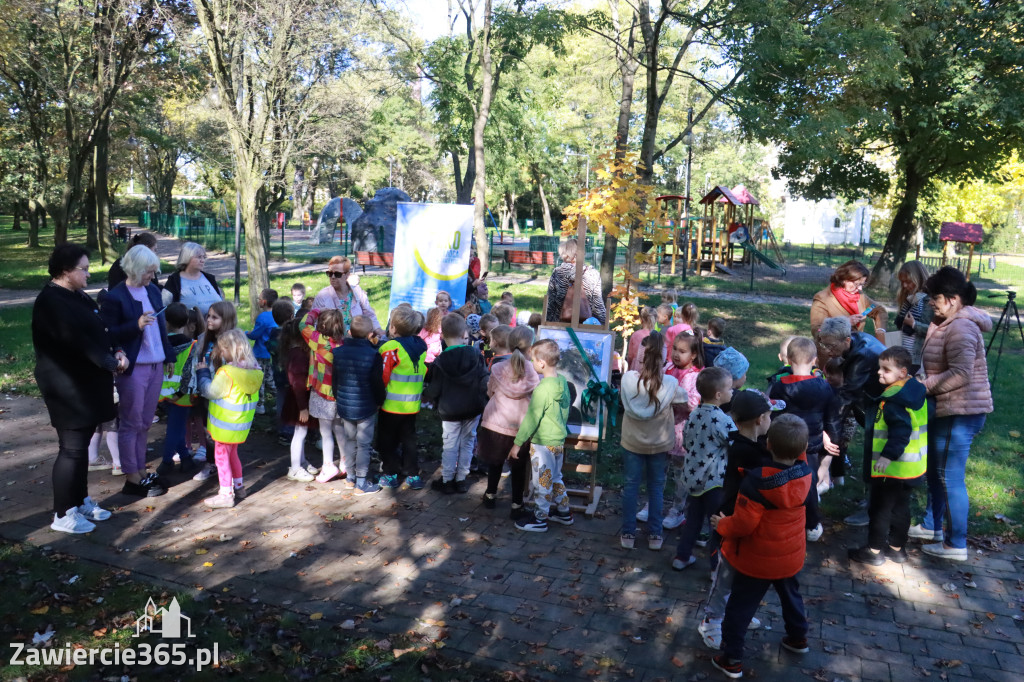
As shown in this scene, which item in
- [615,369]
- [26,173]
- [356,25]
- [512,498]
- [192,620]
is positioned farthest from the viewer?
[26,173]

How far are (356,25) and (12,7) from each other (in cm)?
950

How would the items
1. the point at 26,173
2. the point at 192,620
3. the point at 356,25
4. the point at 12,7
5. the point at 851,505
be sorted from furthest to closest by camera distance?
the point at 26,173 → the point at 12,7 → the point at 356,25 → the point at 851,505 → the point at 192,620

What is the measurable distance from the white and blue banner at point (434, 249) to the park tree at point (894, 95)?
5288mm

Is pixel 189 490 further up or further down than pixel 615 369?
further down

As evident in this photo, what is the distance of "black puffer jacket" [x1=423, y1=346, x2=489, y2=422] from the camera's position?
20.7 feet

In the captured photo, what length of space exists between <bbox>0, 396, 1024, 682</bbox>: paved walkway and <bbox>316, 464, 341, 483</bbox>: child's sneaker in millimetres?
201

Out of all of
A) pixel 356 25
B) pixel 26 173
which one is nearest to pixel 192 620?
pixel 356 25

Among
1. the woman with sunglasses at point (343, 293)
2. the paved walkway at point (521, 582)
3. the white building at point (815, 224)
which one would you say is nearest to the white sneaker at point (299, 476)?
the paved walkway at point (521, 582)

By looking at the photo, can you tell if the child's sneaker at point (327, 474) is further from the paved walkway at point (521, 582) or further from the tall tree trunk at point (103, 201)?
the tall tree trunk at point (103, 201)

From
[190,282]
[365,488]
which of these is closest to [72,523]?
[365,488]

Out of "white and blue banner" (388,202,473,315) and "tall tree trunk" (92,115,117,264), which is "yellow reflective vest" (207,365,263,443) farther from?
"tall tree trunk" (92,115,117,264)

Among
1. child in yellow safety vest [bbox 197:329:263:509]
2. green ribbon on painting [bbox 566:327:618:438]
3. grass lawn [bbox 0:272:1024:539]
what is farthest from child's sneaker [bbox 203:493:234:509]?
green ribbon on painting [bbox 566:327:618:438]

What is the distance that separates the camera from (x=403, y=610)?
465 cm

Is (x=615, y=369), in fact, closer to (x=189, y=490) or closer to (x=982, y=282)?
(x=189, y=490)
